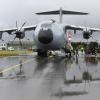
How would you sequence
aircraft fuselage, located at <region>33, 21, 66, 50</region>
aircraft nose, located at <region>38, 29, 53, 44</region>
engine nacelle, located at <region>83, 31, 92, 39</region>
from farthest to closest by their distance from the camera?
1. engine nacelle, located at <region>83, 31, 92, 39</region>
2. aircraft fuselage, located at <region>33, 21, 66, 50</region>
3. aircraft nose, located at <region>38, 29, 53, 44</region>

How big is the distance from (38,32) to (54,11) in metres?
15.2

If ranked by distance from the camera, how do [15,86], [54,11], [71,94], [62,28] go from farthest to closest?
1. [54,11]
2. [62,28]
3. [15,86]
4. [71,94]

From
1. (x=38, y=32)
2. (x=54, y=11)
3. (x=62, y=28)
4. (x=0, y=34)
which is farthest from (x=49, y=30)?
(x=54, y=11)

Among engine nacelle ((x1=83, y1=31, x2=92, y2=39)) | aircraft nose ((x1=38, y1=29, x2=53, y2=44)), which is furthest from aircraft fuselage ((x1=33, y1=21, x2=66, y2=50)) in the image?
engine nacelle ((x1=83, y1=31, x2=92, y2=39))

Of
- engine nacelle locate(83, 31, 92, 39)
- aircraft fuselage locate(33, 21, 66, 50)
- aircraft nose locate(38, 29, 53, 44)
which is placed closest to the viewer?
aircraft nose locate(38, 29, 53, 44)

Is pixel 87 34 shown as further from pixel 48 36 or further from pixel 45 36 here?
pixel 45 36

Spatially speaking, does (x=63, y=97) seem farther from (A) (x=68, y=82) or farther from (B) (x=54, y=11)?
(B) (x=54, y=11)

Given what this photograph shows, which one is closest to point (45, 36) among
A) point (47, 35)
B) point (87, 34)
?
point (47, 35)

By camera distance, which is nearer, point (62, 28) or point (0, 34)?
point (62, 28)

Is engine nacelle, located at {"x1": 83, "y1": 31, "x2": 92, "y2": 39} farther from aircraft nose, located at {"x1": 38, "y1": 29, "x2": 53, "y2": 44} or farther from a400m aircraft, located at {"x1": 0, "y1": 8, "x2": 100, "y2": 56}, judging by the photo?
aircraft nose, located at {"x1": 38, "y1": 29, "x2": 53, "y2": 44}

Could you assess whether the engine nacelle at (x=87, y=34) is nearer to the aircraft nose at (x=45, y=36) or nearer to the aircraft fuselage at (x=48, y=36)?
the aircraft fuselage at (x=48, y=36)

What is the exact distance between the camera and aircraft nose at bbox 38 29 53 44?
3128cm

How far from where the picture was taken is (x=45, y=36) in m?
31.3

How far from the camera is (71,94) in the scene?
33.8 feet
